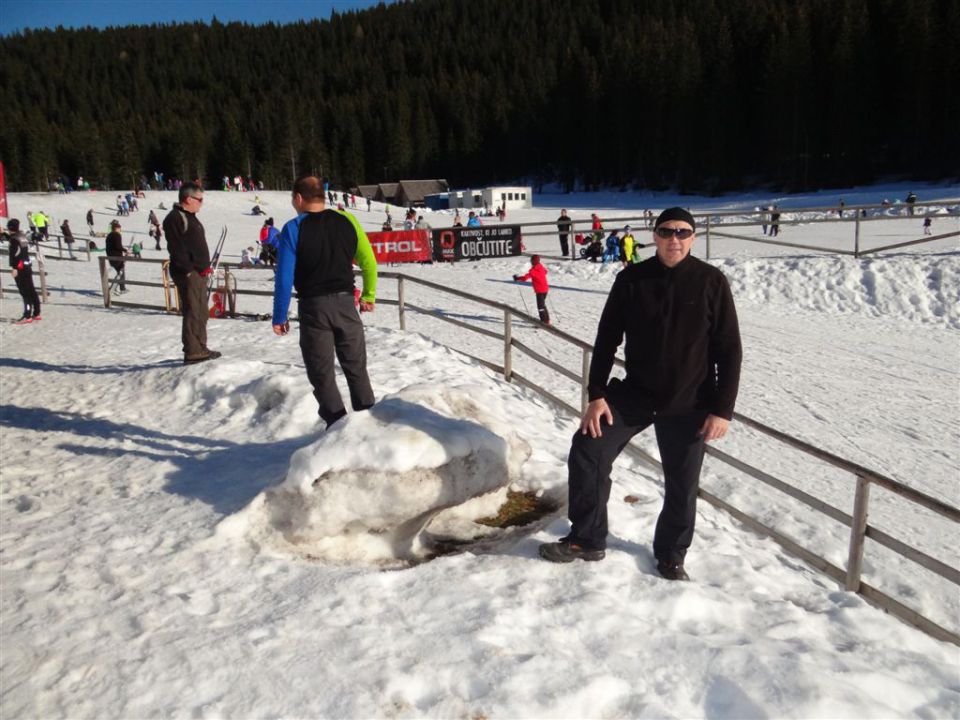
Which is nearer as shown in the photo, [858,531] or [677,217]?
[677,217]

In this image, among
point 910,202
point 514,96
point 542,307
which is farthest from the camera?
point 514,96

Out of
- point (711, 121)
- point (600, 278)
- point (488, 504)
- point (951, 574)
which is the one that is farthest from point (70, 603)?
point (711, 121)

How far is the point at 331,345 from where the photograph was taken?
4.90 meters

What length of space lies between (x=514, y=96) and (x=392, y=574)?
387ft

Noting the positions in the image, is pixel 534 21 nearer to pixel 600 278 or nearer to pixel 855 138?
pixel 855 138

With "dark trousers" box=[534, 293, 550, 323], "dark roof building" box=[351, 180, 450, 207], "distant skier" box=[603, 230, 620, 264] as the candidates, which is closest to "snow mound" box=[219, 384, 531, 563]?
"dark trousers" box=[534, 293, 550, 323]

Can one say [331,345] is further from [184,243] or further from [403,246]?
[403,246]

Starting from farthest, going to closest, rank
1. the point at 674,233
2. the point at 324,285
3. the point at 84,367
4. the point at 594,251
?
the point at 594,251
the point at 84,367
the point at 324,285
the point at 674,233

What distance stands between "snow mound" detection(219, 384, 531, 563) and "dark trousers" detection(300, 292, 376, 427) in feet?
2.45

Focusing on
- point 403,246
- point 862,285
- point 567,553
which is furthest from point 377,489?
point 403,246

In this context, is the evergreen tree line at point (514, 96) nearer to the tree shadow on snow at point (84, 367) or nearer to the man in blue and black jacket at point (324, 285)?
the tree shadow on snow at point (84, 367)

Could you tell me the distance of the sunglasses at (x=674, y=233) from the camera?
3291 mm

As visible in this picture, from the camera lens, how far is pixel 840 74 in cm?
6844

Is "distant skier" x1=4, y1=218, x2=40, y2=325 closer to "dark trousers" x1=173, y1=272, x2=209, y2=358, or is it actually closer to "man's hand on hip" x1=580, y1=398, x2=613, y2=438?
"dark trousers" x1=173, y1=272, x2=209, y2=358
